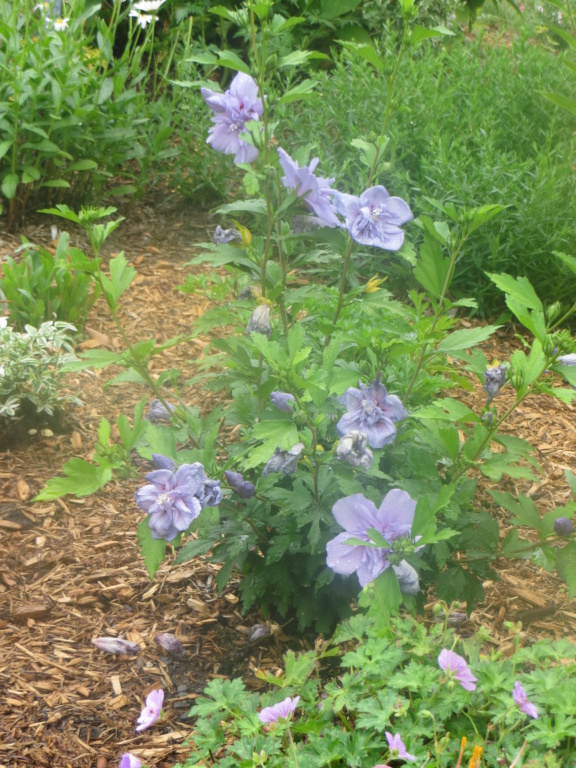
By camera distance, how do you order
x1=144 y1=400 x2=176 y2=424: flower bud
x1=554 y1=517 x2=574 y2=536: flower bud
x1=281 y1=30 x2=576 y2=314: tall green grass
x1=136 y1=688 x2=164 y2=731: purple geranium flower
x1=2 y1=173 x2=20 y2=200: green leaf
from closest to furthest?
1. x1=136 y1=688 x2=164 y2=731: purple geranium flower
2. x1=554 y1=517 x2=574 y2=536: flower bud
3. x1=144 y1=400 x2=176 y2=424: flower bud
4. x1=281 y1=30 x2=576 y2=314: tall green grass
5. x1=2 y1=173 x2=20 y2=200: green leaf

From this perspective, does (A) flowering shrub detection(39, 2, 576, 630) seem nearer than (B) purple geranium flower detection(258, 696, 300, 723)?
No

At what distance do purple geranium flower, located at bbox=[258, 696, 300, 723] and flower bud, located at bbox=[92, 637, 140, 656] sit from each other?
935 millimetres

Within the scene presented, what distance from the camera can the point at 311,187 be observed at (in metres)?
1.92

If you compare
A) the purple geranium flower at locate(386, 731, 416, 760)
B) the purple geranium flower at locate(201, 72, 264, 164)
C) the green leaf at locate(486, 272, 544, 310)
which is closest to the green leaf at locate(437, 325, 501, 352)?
the green leaf at locate(486, 272, 544, 310)

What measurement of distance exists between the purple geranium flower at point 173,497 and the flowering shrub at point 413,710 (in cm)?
35

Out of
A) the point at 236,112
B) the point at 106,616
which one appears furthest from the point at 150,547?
the point at 236,112

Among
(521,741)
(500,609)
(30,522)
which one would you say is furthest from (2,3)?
(521,741)

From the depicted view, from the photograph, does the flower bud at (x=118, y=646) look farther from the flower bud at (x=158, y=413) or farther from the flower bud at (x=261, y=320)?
the flower bud at (x=261, y=320)

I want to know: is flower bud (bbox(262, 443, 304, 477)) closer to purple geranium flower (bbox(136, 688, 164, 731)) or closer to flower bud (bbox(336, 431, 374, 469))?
flower bud (bbox(336, 431, 374, 469))

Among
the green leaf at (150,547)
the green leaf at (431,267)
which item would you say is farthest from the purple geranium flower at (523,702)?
the green leaf at (431,267)

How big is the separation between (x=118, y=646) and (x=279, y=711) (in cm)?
101

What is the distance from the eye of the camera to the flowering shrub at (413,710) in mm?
1434

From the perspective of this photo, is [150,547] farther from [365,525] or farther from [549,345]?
[549,345]

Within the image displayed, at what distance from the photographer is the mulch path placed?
2.13 m
